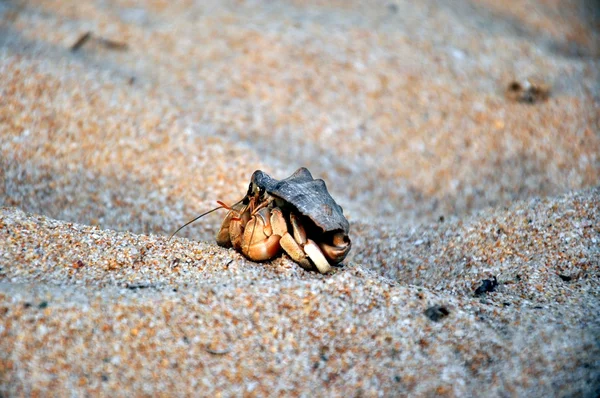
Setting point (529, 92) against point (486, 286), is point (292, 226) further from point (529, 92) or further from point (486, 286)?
point (529, 92)

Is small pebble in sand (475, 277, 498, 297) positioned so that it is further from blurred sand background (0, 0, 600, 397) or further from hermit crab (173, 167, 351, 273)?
hermit crab (173, 167, 351, 273)

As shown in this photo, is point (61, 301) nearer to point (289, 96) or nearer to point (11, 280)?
point (11, 280)

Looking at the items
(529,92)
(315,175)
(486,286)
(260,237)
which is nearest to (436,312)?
(486,286)

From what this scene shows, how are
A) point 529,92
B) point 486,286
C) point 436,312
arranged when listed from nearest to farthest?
1. point 436,312
2. point 486,286
3. point 529,92

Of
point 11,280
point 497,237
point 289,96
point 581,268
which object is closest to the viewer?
point 11,280

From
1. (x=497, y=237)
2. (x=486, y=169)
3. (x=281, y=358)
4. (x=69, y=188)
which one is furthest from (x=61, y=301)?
(x=486, y=169)

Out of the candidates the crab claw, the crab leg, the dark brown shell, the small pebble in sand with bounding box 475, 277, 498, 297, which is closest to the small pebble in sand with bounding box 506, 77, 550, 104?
the small pebble in sand with bounding box 475, 277, 498, 297
